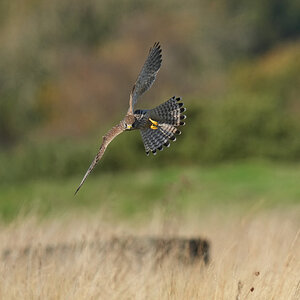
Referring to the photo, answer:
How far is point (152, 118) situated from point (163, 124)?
3.5 inches

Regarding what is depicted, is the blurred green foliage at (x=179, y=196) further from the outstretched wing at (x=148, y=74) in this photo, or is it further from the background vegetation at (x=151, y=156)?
the outstretched wing at (x=148, y=74)

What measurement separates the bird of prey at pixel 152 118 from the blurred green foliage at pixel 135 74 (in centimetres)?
2067

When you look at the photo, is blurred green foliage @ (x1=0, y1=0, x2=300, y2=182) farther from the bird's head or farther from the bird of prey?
the bird's head

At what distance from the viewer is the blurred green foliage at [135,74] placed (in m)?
25.8

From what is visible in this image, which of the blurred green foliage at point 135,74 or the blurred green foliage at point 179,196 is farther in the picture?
the blurred green foliage at point 135,74

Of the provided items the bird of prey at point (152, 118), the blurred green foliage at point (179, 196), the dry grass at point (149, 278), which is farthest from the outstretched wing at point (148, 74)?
the blurred green foliage at point (179, 196)

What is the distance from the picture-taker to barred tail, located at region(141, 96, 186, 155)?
4625 millimetres

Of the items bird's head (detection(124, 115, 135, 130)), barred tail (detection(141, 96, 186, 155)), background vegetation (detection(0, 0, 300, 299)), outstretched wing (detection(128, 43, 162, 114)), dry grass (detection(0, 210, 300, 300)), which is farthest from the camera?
background vegetation (detection(0, 0, 300, 299))

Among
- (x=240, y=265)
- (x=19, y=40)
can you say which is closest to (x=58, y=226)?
(x=240, y=265)

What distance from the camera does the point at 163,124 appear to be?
4.83m

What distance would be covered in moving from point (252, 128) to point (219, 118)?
1115mm

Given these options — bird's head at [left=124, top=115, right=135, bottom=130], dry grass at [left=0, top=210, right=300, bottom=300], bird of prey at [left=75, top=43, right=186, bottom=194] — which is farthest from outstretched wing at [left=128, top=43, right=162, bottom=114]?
dry grass at [left=0, top=210, right=300, bottom=300]

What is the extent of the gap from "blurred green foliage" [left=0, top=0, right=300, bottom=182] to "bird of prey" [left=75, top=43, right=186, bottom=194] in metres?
20.7

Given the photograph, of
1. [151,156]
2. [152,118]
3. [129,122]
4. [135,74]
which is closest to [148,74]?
[152,118]
